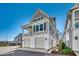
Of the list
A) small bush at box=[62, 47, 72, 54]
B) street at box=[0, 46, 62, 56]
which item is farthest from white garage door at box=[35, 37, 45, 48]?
small bush at box=[62, 47, 72, 54]

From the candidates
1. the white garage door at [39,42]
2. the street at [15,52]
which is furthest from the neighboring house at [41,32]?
the street at [15,52]

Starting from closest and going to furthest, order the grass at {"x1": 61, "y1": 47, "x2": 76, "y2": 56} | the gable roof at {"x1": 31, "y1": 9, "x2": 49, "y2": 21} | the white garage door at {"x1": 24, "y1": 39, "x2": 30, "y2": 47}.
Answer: the grass at {"x1": 61, "y1": 47, "x2": 76, "y2": 56} < the gable roof at {"x1": 31, "y1": 9, "x2": 49, "y2": 21} < the white garage door at {"x1": 24, "y1": 39, "x2": 30, "y2": 47}

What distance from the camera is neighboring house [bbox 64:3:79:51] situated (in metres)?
3.64

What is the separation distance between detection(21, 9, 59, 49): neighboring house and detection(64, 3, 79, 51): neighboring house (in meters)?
0.23

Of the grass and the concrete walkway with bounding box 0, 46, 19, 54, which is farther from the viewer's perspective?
the concrete walkway with bounding box 0, 46, 19, 54

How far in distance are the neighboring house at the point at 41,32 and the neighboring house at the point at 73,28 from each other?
0.23m

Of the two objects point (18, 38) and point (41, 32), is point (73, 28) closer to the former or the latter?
Answer: point (41, 32)

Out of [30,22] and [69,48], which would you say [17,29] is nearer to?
[30,22]

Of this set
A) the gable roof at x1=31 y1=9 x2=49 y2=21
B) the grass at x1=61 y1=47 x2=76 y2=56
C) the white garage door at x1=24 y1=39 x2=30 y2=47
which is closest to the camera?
the grass at x1=61 y1=47 x2=76 y2=56

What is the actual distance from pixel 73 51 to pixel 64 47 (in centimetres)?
19

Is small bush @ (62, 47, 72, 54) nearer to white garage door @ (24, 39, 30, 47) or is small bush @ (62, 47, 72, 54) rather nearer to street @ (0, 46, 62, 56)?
street @ (0, 46, 62, 56)

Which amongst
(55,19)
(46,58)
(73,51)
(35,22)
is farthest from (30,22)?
(73,51)

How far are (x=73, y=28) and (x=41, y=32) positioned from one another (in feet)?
2.07

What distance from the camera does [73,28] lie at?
144 inches
